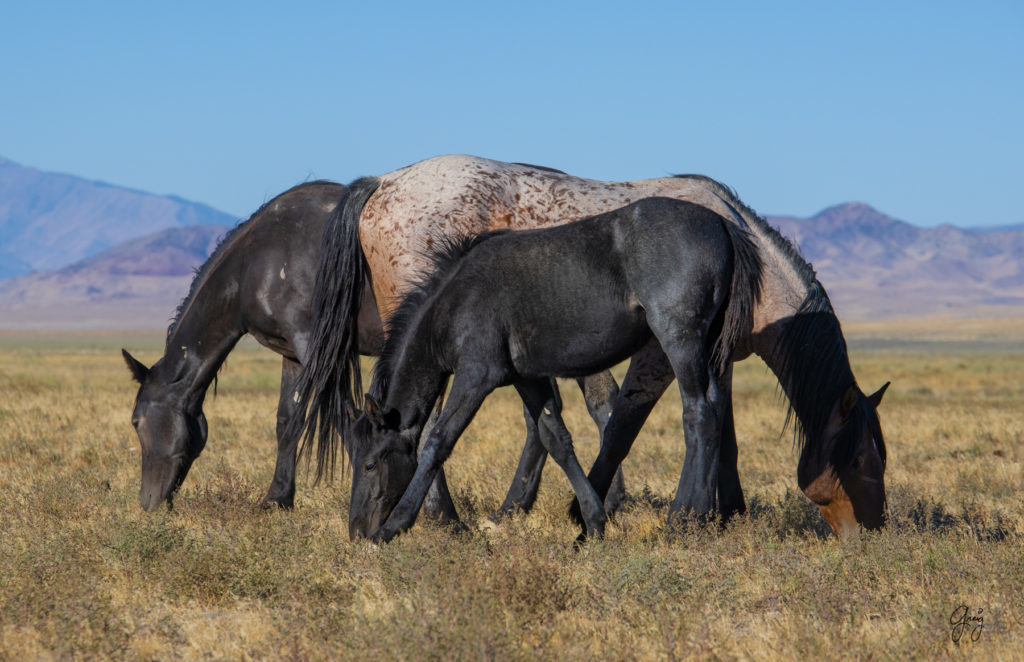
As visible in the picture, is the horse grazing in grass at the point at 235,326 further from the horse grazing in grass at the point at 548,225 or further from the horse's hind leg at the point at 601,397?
the horse's hind leg at the point at 601,397

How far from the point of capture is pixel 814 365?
6.85m

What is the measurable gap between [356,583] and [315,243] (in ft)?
10.0

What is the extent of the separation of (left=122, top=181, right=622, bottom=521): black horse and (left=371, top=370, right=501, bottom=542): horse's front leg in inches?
66.7

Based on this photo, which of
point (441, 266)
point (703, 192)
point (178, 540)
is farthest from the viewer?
point (703, 192)

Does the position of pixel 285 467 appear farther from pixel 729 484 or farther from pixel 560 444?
pixel 729 484

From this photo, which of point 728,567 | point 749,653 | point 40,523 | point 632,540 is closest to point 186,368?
point 40,523

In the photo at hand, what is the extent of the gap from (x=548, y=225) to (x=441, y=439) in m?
1.89

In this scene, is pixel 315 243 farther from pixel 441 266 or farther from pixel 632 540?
pixel 632 540

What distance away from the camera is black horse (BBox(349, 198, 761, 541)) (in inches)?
251

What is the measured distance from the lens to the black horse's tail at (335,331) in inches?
289

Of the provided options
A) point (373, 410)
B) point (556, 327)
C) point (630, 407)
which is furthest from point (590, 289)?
point (373, 410)

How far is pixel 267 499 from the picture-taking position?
8.39m

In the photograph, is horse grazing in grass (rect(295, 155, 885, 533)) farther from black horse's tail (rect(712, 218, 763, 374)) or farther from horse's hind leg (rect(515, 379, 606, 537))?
horse's hind leg (rect(515, 379, 606, 537))

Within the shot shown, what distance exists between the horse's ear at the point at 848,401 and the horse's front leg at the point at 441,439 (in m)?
2.03
